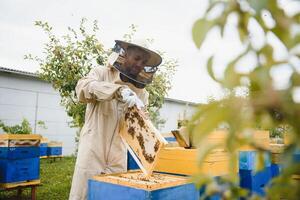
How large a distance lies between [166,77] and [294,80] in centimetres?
612

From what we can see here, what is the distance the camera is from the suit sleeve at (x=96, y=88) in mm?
2445

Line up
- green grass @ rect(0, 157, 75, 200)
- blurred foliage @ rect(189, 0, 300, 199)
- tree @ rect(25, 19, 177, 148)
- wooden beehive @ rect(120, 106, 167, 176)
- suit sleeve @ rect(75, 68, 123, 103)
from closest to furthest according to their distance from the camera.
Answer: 1. blurred foliage @ rect(189, 0, 300, 199)
2. wooden beehive @ rect(120, 106, 167, 176)
3. suit sleeve @ rect(75, 68, 123, 103)
4. tree @ rect(25, 19, 177, 148)
5. green grass @ rect(0, 157, 75, 200)

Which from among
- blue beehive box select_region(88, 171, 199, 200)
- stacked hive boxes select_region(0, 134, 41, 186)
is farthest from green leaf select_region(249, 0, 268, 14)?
stacked hive boxes select_region(0, 134, 41, 186)

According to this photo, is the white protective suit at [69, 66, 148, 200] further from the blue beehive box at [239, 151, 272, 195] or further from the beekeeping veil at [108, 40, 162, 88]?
the blue beehive box at [239, 151, 272, 195]

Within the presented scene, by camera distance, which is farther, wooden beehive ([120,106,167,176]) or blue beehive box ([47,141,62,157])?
blue beehive box ([47,141,62,157])

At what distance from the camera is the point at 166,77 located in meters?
6.43

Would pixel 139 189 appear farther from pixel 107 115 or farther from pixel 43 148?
pixel 43 148

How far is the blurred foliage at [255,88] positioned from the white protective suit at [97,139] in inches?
86.4

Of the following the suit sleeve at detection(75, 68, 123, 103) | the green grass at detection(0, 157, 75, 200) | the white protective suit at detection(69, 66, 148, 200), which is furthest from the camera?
the green grass at detection(0, 157, 75, 200)

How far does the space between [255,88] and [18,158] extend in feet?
16.6

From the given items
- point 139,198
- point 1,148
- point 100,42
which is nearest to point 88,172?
point 139,198

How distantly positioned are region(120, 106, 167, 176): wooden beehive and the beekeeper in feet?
0.80

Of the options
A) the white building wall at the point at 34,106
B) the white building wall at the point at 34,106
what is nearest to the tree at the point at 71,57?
the white building wall at the point at 34,106

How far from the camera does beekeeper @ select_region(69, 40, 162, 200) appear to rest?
2.64m
